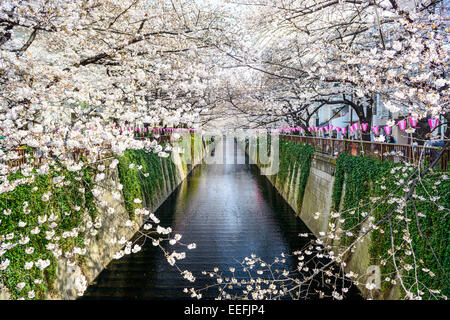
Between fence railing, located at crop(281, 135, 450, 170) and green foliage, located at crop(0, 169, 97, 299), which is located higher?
fence railing, located at crop(281, 135, 450, 170)

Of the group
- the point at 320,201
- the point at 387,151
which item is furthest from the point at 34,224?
the point at 320,201

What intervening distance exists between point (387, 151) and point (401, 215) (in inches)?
81.3

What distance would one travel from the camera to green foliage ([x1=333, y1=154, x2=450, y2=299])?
5.30 meters

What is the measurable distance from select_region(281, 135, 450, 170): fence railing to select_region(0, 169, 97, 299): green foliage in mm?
6602

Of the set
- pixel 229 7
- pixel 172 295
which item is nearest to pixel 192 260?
pixel 172 295

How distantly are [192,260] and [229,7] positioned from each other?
9009 mm

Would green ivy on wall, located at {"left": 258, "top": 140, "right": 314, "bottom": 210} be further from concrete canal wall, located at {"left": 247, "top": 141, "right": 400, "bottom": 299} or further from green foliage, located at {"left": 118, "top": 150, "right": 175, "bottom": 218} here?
green foliage, located at {"left": 118, "top": 150, "right": 175, "bottom": 218}

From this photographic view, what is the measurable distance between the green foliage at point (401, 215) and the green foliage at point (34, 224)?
19.3 feet

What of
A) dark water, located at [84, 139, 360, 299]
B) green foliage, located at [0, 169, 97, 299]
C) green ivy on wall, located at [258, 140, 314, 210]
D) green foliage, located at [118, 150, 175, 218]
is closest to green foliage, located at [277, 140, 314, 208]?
green ivy on wall, located at [258, 140, 314, 210]

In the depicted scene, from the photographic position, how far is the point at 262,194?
81.2 ft

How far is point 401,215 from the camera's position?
6.77m

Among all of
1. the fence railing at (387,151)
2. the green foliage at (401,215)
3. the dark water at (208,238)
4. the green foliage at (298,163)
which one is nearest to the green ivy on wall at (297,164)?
the green foliage at (298,163)
